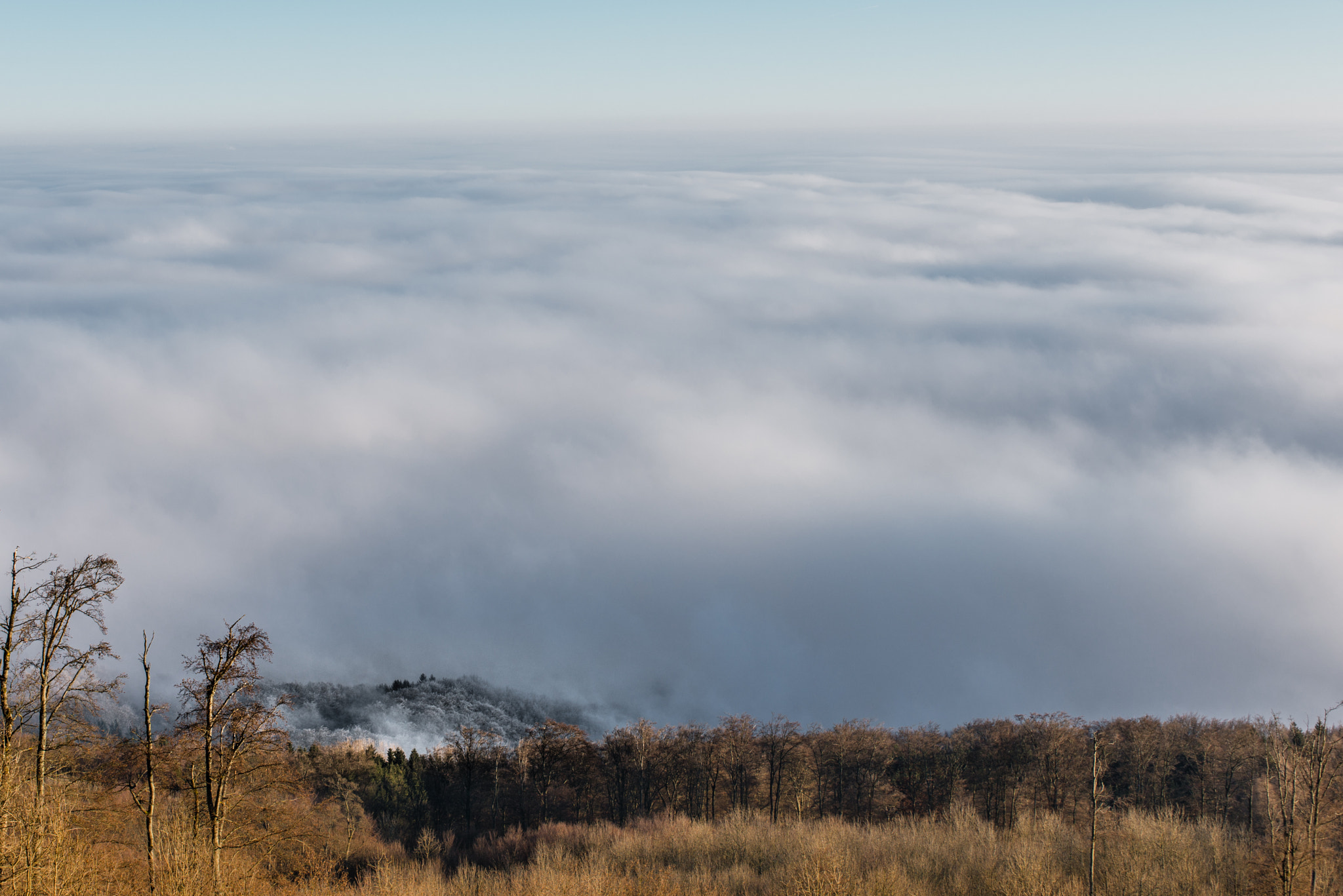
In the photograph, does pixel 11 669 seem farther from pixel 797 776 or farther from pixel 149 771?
pixel 797 776

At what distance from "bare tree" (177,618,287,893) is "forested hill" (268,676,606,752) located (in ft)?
368

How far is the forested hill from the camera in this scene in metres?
139

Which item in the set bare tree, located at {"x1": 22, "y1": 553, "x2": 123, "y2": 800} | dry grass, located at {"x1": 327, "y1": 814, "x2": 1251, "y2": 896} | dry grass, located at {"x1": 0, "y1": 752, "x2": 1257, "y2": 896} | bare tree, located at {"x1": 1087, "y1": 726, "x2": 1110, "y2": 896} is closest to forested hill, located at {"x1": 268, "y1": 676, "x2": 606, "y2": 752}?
dry grass, located at {"x1": 0, "y1": 752, "x2": 1257, "y2": 896}

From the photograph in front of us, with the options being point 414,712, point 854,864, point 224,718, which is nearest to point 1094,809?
point 854,864

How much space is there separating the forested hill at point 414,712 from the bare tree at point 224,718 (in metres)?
112

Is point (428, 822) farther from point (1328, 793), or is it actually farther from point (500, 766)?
point (1328, 793)

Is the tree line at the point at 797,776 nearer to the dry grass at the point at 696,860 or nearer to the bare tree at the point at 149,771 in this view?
the dry grass at the point at 696,860

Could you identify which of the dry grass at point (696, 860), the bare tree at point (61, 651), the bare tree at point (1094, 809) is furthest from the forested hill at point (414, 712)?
the bare tree at point (61, 651)

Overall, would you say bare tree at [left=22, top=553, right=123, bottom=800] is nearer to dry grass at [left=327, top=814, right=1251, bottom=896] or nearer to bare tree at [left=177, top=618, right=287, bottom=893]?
bare tree at [left=177, top=618, right=287, bottom=893]

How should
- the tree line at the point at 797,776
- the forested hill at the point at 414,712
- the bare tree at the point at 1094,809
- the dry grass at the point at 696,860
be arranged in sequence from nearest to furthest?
the dry grass at the point at 696,860 < the bare tree at the point at 1094,809 < the tree line at the point at 797,776 < the forested hill at the point at 414,712

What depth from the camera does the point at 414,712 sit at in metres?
151

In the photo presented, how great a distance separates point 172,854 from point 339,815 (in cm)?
3700

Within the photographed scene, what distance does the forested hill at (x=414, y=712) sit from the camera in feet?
456

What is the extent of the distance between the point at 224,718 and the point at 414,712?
5458 inches
